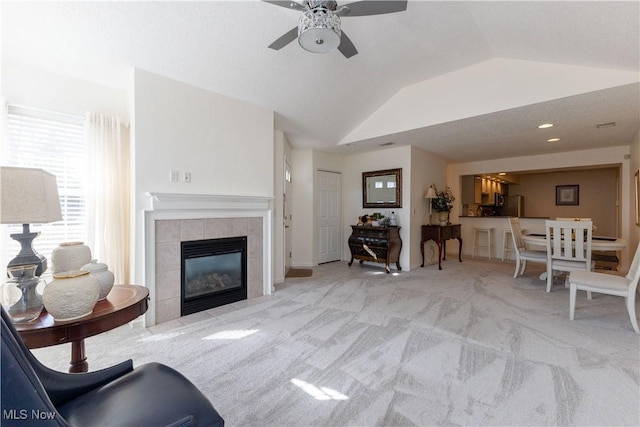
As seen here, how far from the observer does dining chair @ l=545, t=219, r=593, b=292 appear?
11.3ft

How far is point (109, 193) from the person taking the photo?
302cm

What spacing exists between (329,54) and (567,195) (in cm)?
838

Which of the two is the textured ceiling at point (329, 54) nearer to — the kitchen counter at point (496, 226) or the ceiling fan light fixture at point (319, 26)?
the ceiling fan light fixture at point (319, 26)

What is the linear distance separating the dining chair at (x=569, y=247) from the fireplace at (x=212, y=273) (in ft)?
13.8

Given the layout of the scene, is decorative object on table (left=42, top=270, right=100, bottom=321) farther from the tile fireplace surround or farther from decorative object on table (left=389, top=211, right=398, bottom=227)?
decorative object on table (left=389, top=211, right=398, bottom=227)

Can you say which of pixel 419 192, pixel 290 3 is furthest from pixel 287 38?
pixel 419 192

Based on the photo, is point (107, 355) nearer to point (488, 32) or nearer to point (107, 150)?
point (107, 150)

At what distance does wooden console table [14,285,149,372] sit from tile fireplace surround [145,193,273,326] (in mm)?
1269

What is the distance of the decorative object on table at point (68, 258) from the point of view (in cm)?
157

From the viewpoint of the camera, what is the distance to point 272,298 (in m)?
3.53

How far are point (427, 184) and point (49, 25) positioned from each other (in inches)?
222
